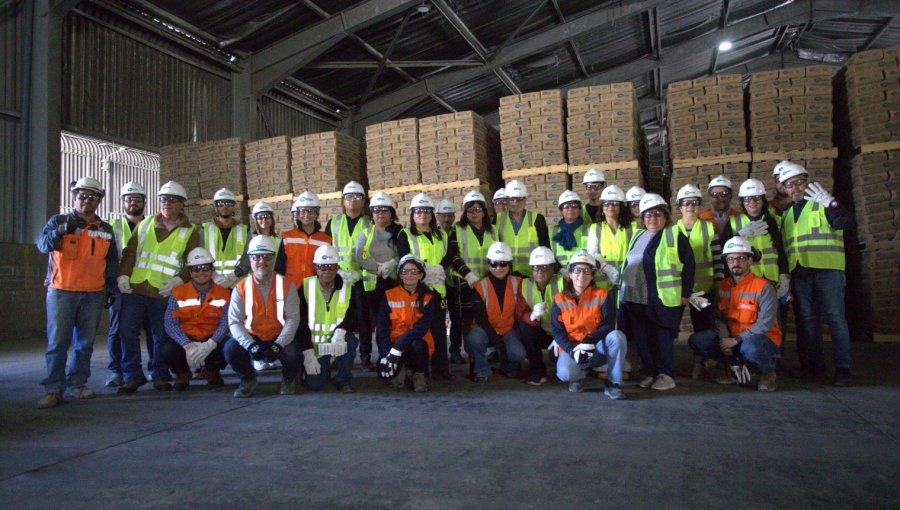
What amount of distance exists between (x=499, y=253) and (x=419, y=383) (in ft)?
5.34

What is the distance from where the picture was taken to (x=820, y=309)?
5.88 meters

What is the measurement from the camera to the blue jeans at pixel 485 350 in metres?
6.01

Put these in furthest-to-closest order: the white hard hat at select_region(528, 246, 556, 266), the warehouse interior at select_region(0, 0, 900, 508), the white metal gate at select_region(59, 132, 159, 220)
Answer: the white metal gate at select_region(59, 132, 159, 220)
the white hard hat at select_region(528, 246, 556, 266)
the warehouse interior at select_region(0, 0, 900, 508)

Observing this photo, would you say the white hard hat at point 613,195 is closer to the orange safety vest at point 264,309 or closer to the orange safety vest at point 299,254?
the orange safety vest at point 299,254

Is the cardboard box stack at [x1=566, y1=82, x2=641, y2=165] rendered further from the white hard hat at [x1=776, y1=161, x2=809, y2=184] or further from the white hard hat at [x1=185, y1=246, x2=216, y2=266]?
the white hard hat at [x1=185, y1=246, x2=216, y2=266]

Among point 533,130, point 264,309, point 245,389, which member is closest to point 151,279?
point 264,309

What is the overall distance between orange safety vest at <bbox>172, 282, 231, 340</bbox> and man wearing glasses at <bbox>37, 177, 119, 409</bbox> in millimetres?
643

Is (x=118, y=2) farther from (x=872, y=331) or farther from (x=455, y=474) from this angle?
(x=872, y=331)

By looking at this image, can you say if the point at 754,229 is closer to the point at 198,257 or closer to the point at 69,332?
the point at 198,257

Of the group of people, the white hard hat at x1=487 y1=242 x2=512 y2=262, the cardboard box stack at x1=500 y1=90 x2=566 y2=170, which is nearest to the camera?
the group of people

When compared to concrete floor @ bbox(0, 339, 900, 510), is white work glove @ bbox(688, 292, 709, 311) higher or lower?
higher

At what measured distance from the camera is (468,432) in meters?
3.99

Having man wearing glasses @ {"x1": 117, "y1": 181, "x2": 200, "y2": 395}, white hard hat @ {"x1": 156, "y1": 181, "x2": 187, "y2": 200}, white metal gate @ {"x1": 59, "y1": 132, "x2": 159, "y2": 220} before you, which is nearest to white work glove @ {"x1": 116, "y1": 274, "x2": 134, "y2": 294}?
man wearing glasses @ {"x1": 117, "y1": 181, "x2": 200, "y2": 395}

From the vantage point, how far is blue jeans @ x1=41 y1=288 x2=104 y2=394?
5102 mm
